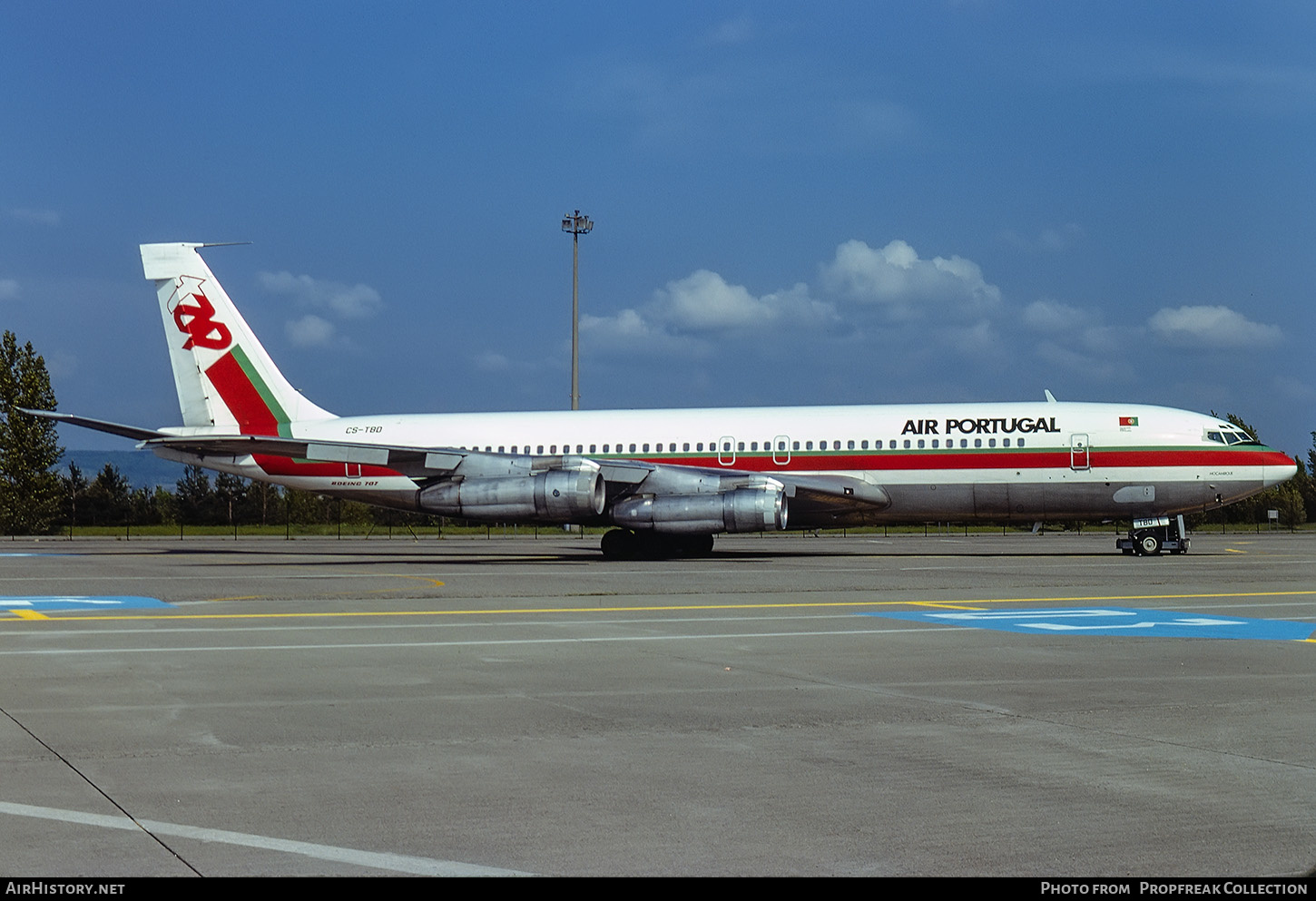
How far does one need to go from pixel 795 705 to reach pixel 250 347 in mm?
33253

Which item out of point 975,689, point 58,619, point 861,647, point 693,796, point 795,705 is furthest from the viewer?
point 58,619

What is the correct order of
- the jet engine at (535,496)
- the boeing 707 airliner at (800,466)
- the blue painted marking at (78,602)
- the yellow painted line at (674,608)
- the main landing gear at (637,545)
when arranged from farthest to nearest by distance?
1. the main landing gear at (637,545)
2. the boeing 707 airliner at (800,466)
3. the jet engine at (535,496)
4. the blue painted marking at (78,602)
5. the yellow painted line at (674,608)

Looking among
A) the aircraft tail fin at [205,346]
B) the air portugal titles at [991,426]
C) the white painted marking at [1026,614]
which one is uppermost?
the aircraft tail fin at [205,346]

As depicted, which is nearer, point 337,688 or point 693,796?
point 693,796

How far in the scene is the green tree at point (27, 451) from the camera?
74.9 meters

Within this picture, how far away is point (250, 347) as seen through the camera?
130 feet

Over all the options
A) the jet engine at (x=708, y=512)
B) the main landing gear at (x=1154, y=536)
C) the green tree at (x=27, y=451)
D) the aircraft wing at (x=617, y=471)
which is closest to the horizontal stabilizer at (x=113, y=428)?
the aircraft wing at (x=617, y=471)

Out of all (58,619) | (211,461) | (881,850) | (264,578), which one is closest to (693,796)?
(881,850)

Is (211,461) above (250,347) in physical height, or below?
below

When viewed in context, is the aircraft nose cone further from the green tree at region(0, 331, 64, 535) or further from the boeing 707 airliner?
the green tree at region(0, 331, 64, 535)

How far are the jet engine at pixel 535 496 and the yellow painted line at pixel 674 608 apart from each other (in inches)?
546

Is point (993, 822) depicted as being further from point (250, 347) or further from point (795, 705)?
point (250, 347)

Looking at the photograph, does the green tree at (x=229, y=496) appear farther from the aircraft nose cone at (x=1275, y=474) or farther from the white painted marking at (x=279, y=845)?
the white painted marking at (x=279, y=845)

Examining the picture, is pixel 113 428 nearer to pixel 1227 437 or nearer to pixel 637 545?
pixel 637 545
